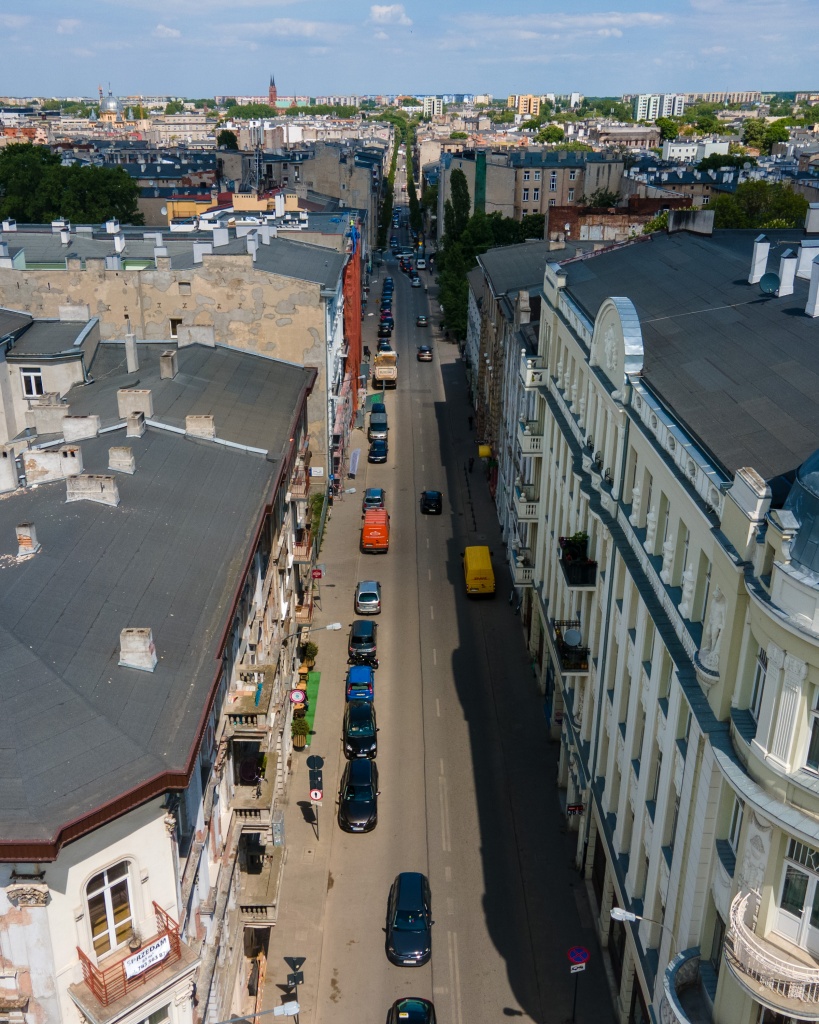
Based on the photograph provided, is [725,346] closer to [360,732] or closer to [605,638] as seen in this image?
[605,638]

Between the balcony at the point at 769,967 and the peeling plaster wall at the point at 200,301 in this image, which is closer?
the balcony at the point at 769,967

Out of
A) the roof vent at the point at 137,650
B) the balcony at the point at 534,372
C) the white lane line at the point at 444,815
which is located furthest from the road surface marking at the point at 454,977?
the balcony at the point at 534,372

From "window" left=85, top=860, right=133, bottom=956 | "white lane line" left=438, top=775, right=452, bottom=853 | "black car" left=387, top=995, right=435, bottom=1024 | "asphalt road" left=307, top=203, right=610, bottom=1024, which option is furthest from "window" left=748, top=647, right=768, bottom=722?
"white lane line" left=438, top=775, right=452, bottom=853

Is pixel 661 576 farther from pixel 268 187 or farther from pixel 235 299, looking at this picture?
pixel 268 187

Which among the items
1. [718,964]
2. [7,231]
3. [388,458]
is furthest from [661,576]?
[7,231]

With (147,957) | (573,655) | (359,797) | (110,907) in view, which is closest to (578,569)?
(573,655)

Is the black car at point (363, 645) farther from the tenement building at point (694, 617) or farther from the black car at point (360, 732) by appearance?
the tenement building at point (694, 617)
